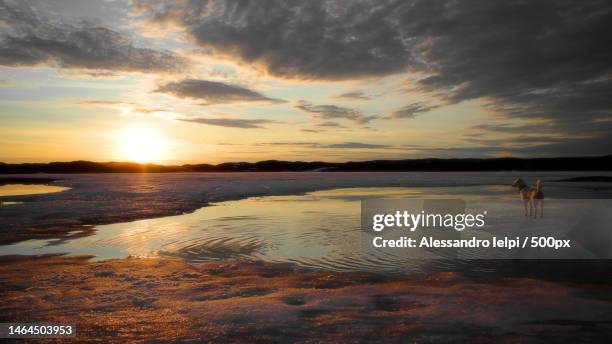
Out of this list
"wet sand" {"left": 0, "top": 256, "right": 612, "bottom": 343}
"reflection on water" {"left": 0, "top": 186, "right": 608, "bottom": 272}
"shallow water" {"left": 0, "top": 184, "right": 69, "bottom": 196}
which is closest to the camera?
"wet sand" {"left": 0, "top": 256, "right": 612, "bottom": 343}

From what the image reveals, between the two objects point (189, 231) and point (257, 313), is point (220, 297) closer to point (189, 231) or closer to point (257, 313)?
point (257, 313)

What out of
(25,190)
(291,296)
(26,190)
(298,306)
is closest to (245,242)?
(291,296)

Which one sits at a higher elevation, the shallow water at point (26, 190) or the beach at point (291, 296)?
the beach at point (291, 296)

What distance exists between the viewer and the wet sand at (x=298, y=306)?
6387mm

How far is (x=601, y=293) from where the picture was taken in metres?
8.09

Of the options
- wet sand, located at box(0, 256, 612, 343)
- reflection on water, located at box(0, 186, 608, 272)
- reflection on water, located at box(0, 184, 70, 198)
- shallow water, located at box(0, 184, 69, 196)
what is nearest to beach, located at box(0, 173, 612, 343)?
wet sand, located at box(0, 256, 612, 343)

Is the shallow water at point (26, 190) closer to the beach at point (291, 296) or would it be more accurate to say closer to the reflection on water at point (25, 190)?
the reflection on water at point (25, 190)

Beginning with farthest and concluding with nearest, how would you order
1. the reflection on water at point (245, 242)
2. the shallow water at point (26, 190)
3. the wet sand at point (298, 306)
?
the shallow water at point (26, 190)
the reflection on water at point (245, 242)
the wet sand at point (298, 306)

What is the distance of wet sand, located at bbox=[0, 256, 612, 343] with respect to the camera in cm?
639

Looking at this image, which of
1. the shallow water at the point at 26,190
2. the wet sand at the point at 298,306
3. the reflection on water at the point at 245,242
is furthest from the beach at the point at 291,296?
the shallow water at the point at 26,190

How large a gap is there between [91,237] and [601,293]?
1669 cm

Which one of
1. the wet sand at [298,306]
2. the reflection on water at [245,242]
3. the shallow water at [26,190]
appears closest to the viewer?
the wet sand at [298,306]

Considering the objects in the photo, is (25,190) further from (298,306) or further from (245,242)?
(298,306)

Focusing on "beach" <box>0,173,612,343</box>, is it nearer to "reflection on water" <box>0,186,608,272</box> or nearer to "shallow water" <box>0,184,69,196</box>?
"reflection on water" <box>0,186,608,272</box>
